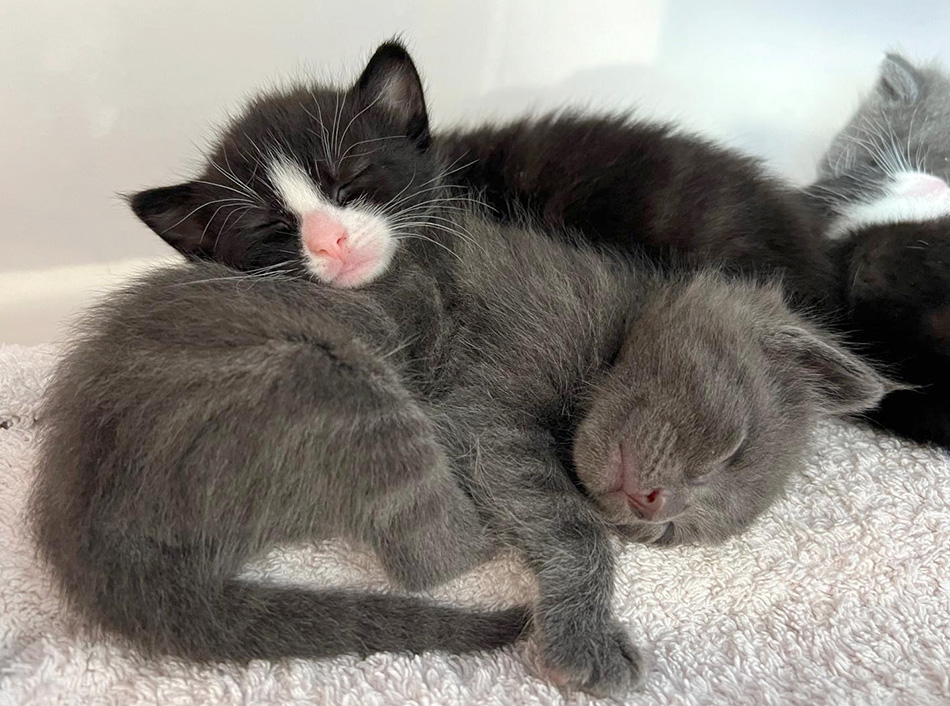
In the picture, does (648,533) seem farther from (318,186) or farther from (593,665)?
(318,186)

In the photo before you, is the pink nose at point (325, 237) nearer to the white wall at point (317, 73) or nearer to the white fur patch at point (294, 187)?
the white fur patch at point (294, 187)

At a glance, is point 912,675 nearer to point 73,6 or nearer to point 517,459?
point 517,459

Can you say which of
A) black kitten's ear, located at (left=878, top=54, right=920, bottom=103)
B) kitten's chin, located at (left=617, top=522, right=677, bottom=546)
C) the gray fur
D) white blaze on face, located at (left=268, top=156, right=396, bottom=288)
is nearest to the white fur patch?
white blaze on face, located at (left=268, top=156, right=396, bottom=288)

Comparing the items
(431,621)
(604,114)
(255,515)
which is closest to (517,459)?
(431,621)

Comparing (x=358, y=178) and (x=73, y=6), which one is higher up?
(x=73, y=6)

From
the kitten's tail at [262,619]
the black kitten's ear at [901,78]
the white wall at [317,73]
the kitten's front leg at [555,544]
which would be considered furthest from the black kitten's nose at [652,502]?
the black kitten's ear at [901,78]

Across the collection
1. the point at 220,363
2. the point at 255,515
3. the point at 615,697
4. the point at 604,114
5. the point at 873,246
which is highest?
the point at 604,114

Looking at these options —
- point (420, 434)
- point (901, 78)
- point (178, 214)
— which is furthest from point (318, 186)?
point (901, 78)

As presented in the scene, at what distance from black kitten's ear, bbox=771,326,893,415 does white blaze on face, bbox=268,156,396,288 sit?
0.61 meters

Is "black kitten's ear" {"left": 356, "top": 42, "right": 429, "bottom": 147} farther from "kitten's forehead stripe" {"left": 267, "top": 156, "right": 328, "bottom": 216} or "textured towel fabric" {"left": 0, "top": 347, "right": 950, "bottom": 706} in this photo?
"textured towel fabric" {"left": 0, "top": 347, "right": 950, "bottom": 706}

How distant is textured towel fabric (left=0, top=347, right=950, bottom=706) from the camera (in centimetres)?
103

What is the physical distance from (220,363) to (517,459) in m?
0.44

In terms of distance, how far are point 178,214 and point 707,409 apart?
0.90 m

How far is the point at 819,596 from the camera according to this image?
1186 mm
